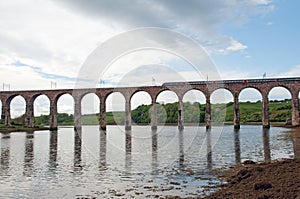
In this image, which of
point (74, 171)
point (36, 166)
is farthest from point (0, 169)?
point (74, 171)

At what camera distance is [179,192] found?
439 inches

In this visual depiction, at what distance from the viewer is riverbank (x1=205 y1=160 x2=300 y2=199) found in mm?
8914

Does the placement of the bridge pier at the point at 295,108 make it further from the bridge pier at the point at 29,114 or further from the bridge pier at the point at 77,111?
the bridge pier at the point at 29,114

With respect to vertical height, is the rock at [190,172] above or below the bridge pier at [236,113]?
below

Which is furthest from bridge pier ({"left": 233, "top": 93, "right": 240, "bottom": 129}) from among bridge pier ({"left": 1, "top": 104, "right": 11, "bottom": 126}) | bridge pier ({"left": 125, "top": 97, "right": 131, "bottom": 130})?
bridge pier ({"left": 1, "top": 104, "right": 11, "bottom": 126})

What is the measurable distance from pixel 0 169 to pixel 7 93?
224 ft

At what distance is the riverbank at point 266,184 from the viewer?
8.91m

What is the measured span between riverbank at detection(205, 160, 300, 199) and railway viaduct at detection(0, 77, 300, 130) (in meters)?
51.8

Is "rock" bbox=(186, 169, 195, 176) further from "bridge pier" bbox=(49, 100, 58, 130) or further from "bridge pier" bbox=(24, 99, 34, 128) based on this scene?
"bridge pier" bbox=(24, 99, 34, 128)

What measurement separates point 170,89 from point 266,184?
199 feet

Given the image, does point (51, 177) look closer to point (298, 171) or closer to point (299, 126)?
point (298, 171)

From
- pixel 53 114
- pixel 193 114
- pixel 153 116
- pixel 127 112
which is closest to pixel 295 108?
pixel 193 114

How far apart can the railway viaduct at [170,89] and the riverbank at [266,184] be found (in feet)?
170

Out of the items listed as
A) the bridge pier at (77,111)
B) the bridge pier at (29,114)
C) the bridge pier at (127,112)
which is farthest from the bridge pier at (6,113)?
the bridge pier at (127,112)
